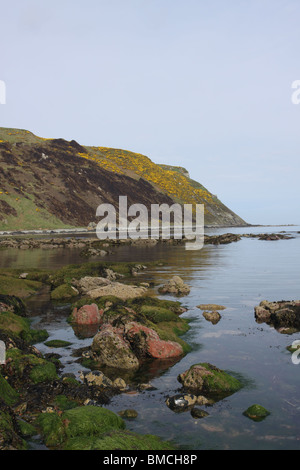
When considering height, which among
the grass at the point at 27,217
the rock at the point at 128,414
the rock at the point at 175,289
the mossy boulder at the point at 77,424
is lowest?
the rock at the point at 128,414

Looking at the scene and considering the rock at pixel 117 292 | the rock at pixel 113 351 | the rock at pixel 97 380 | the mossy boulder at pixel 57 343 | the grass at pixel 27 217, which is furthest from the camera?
the grass at pixel 27 217

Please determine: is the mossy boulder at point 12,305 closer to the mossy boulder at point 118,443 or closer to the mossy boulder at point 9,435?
the mossy boulder at point 9,435

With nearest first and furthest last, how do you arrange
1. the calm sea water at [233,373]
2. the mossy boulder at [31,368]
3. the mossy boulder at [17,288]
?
the calm sea water at [233,373]
the mossy boulder at [31,368]
the mossy boulder at [17,288]

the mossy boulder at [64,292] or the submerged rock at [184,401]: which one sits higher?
the mossy boulder at [64,292]

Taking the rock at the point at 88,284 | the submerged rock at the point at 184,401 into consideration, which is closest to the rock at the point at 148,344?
the submerged rock at the point at 184,401

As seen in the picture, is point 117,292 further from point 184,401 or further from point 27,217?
point 27,217

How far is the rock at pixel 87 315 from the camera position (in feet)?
57.8

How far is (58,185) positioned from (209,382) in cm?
13144

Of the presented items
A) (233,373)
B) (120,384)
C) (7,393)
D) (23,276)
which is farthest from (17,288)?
(233,373)

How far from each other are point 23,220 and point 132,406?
10616cm

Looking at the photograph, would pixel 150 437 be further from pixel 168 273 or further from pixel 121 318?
pixel 168 273

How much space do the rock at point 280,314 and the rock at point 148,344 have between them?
210 inches

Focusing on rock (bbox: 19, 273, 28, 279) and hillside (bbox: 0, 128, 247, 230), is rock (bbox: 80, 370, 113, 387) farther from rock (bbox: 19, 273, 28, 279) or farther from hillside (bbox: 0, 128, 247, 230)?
hillside (bbox: 0, 128, 247, 230)

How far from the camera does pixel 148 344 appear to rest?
529 inches
